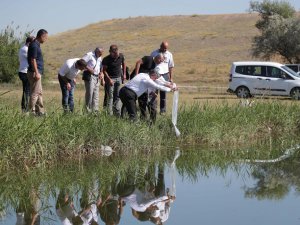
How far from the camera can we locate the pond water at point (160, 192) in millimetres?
8422

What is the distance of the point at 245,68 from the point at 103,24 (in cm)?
7772

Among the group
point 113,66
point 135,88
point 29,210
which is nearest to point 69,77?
point 113,66

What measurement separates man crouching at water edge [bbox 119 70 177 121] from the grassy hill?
33.4m

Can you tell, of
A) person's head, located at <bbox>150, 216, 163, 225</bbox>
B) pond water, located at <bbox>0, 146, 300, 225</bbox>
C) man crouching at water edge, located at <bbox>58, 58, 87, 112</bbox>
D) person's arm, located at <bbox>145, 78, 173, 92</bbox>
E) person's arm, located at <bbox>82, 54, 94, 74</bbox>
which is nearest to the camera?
person's head, located at <bbox>150, 216, 163, 225</bbox>

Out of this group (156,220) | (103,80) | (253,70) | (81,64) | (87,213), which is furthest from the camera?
(253,70)

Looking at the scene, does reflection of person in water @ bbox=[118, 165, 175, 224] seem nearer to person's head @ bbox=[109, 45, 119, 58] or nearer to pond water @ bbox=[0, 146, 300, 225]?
pond water @ bbox=[0, 146, 300, 225]

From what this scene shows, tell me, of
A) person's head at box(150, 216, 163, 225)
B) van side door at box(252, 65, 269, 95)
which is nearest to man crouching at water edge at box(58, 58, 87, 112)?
person's head at box(150, 216, 163, 225)

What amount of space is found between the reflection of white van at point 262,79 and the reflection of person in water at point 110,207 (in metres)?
18.2

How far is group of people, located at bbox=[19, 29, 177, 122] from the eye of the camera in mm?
13992

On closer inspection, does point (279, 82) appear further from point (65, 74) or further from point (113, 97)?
point (65, 74)

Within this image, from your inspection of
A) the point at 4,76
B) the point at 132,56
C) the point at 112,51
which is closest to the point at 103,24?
the point at 132,56

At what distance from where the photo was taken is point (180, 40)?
271 feet

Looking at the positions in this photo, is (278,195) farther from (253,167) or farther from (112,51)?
(112,51)

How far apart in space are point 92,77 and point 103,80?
37 centimetres
